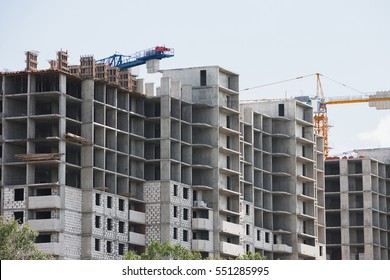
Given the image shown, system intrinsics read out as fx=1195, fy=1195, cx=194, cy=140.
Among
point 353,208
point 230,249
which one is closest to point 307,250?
point 230,249

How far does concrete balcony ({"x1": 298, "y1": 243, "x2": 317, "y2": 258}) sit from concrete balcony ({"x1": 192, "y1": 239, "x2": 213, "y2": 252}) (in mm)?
23850

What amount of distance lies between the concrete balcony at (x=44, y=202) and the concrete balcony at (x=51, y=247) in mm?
4012

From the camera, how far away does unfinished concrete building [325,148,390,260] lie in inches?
7662

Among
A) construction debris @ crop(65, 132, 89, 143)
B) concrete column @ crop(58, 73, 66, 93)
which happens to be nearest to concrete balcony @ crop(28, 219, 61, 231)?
construction debris @ crop(65, 132, 89, 143)

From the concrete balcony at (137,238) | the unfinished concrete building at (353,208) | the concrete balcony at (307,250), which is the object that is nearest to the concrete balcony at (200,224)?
the concrete balcony at (137,238)

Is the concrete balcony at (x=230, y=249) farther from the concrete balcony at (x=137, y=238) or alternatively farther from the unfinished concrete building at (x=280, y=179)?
the concrete balcony at (x=137, y=238)

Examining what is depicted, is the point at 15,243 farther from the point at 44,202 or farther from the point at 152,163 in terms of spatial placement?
the point at 152,163

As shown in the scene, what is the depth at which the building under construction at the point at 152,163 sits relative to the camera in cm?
12719

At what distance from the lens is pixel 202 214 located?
146m

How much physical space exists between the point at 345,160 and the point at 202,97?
177 ft

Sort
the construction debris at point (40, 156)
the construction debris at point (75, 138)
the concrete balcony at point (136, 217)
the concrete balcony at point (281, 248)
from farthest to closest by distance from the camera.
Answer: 1. the concrete balcony at point (281, 248)
2. the concrete balcony at point (136, 217)
3. the construction debris at point (75, 138)
4. the construction debris at point (40, 156)

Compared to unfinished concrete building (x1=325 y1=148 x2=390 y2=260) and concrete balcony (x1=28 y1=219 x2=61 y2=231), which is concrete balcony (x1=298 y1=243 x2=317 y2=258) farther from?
concrete balcony (x1=28 y1=219 x2=61 y2=231)
